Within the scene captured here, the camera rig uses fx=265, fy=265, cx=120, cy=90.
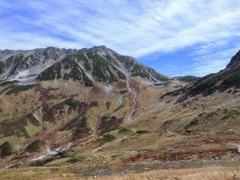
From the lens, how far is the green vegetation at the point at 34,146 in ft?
434

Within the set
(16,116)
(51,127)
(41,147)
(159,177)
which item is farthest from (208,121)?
(16,116)

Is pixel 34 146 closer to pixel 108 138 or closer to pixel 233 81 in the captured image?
pixel 108 138

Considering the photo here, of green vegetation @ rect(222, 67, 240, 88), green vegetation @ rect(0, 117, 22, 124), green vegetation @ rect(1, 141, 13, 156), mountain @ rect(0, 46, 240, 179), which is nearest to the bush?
mountain @ rect(0, 46, 240, 179)

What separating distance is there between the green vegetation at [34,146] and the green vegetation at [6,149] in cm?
817

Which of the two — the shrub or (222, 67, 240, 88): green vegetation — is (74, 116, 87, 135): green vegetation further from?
(222, 67, 240, 88): green vegetation

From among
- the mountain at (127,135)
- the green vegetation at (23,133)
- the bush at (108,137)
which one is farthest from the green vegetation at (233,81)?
the green vegetation at (23,133)

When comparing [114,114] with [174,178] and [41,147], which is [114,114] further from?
[174,178]

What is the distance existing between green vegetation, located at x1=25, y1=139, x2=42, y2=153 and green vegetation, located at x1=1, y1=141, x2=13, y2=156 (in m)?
8.17

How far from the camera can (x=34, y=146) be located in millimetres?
135000

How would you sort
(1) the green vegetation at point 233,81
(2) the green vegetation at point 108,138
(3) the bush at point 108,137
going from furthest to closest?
(1) the green vegetation at point 233,81
(3) the bush at point 108,137
(2) the green vegetation at point 108,138

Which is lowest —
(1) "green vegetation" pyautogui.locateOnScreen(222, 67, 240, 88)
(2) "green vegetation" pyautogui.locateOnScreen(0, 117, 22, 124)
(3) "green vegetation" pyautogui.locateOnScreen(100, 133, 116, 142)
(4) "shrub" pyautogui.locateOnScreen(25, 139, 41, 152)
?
(4) "shrub" pyautogui.locateOnScreen(25, 139, 41, 152)

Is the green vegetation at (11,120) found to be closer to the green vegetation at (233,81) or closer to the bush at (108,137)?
the bush at (108,137)

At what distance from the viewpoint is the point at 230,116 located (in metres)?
71.2

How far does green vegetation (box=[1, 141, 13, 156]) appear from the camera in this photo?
12995cm
